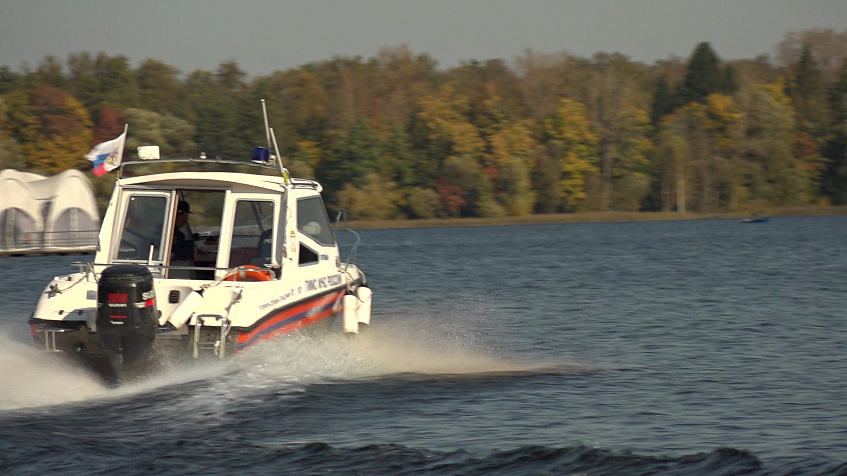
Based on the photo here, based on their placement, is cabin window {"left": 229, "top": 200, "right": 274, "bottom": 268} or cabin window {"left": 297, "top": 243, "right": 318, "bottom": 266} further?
cabin window {"left": 297, "top": 243, "right": 318, "bottom": 266}

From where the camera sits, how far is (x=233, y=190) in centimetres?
1362

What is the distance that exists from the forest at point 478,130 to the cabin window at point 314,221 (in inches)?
2747

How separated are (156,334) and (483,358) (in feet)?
19.6

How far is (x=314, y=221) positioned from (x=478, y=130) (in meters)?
92.4

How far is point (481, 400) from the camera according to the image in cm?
1248

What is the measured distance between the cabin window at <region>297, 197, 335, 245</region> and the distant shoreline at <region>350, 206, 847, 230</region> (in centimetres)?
7830

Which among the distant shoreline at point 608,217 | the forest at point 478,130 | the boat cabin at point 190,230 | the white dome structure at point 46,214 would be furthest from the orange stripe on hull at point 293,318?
the distant shoreline at point 608,217

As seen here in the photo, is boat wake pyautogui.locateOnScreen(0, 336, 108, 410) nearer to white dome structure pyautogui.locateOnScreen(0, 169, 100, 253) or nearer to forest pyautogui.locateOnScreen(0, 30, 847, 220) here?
white dome structure pyautogui.locateOnScreen(0, 169, 100, 253)

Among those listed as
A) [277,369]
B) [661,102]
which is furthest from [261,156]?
[661,102]

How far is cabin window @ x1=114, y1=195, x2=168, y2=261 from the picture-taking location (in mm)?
13672

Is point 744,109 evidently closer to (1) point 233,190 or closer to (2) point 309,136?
(2) point 309,136

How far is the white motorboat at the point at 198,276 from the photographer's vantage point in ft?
37.8

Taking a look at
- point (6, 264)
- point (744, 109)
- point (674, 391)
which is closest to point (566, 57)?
point (744, 109)

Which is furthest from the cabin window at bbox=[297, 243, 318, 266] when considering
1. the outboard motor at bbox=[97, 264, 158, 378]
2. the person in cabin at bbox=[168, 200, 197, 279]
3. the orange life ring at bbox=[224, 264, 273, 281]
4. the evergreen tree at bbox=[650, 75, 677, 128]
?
the evergreen tree at bbox=[650, 75, 677, 128]
